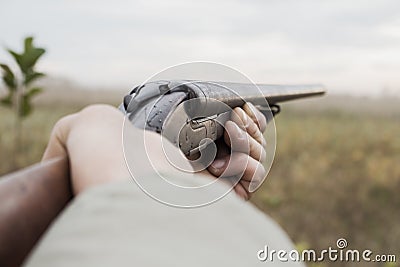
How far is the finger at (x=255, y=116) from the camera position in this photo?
0.79 meters

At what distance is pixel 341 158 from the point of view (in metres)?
→ 3.52

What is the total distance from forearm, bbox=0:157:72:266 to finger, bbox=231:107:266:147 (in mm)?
396

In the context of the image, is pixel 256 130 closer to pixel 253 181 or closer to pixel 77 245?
pixel 253 181

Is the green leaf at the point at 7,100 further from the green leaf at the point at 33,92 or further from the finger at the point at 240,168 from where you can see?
the finger at the point at 240,168

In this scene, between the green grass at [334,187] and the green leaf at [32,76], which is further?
the green grass at [334,187]

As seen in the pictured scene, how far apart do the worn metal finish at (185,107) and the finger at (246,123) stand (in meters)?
0.01

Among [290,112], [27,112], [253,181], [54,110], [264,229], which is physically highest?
[264,229]

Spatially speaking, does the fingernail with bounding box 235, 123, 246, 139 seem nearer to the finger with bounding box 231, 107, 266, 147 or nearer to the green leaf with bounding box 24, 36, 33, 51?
the finger with bounding box 231, 107, 266, 147

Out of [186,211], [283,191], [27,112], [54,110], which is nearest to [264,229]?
[186,211]

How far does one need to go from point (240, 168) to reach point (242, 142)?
0.04 m

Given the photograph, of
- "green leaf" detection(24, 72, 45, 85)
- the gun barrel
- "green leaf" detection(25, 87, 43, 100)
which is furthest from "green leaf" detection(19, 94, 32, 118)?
the gun barrel

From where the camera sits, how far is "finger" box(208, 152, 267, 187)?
69 cm

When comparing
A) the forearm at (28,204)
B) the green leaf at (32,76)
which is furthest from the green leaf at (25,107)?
the forearm at (28,204)

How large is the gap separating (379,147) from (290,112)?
0.72m
